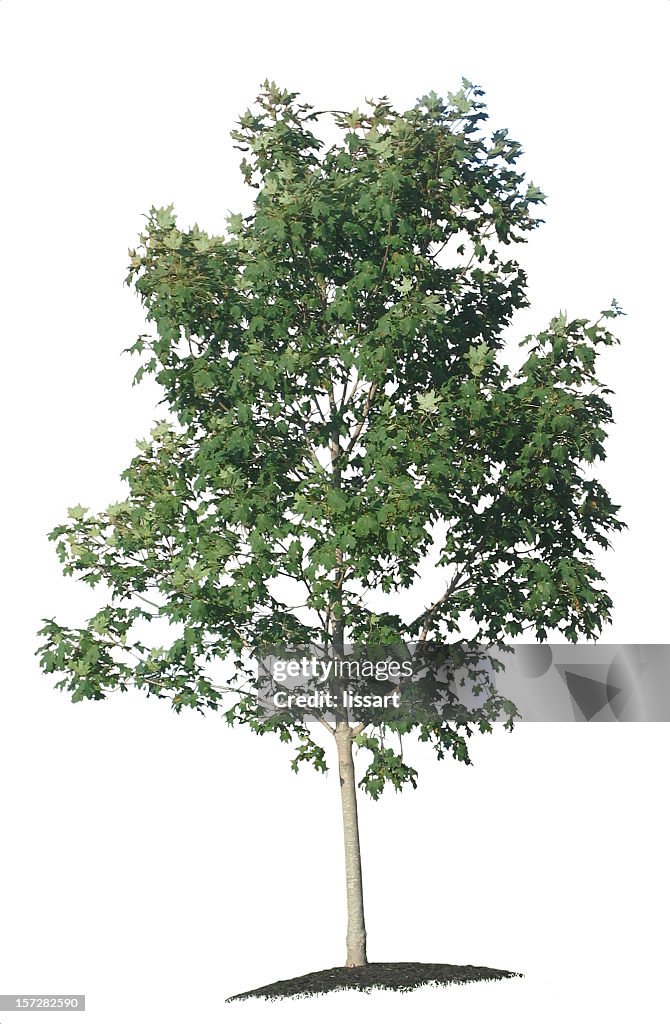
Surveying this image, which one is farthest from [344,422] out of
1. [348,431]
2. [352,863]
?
[352,863]

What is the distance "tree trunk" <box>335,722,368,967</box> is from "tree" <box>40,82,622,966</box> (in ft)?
0.11

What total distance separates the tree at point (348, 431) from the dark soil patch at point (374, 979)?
471mm

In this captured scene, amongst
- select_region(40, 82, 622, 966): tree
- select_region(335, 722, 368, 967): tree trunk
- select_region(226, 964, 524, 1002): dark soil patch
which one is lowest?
select_region(226, 964, 524, 1002): dark soil patch

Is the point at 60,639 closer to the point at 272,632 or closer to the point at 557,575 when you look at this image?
the point at 272,632

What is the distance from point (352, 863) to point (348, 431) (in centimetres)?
632

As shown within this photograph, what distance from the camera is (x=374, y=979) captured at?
858 inches

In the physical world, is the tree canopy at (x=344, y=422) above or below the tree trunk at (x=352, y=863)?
above

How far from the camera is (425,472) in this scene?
2041 cm

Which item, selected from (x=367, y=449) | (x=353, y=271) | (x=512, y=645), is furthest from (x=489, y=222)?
(x=512, y=645)

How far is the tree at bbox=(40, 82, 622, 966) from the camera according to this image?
2108 cm

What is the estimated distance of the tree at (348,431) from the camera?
69.2 ft

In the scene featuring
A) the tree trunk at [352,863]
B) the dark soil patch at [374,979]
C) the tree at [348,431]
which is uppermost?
the tree at [348,431]

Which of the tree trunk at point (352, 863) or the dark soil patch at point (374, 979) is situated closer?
the dark soil patch at point (374, 979)

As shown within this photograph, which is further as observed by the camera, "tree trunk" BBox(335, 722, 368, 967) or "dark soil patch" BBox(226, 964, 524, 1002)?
"tree trunk" BBox(335, 722, 368, 967)
